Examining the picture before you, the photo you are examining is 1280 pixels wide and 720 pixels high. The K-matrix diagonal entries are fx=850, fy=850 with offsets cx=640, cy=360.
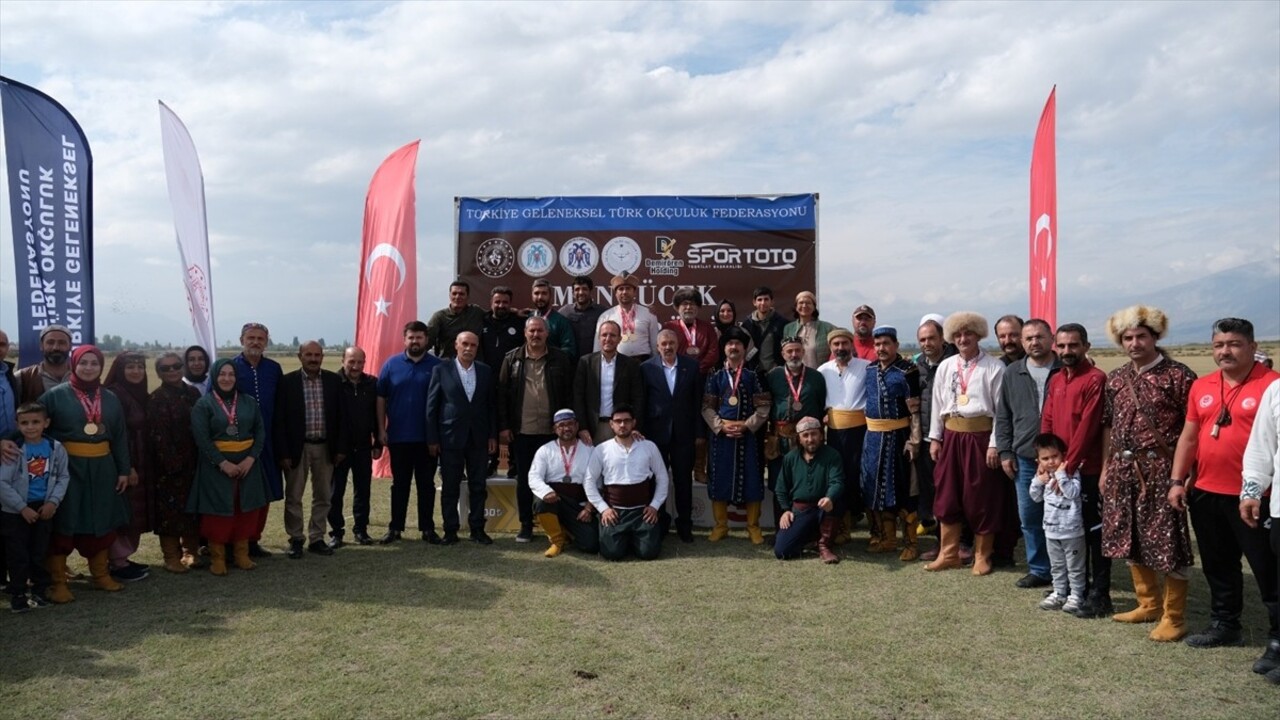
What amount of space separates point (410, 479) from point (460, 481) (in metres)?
0.38

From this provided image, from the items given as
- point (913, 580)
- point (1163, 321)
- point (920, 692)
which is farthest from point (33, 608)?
point (1163, 321)

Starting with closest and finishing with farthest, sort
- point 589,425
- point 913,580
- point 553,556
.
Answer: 1. point 913,580
2. point 553,556
3. point 589,425

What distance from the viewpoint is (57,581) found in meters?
5.07

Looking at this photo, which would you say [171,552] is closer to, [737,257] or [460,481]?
[460,481]

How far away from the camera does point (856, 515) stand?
6.66 meters

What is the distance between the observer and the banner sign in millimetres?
8594

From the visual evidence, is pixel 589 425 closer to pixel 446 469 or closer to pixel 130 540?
pixel 446 469

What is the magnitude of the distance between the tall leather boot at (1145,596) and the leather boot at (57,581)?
19.7 ft

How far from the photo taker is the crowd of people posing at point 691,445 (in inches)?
170

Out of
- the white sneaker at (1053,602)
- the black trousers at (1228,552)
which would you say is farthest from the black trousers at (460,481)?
the black trousers at (1228,552)

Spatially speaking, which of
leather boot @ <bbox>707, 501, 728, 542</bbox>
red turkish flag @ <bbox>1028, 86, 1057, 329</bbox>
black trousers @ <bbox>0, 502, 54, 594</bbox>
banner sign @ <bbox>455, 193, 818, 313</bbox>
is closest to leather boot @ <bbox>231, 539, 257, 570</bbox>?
black trousers @ <bbox>0, 502, 54, 594</bbox>

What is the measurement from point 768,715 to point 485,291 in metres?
6.01

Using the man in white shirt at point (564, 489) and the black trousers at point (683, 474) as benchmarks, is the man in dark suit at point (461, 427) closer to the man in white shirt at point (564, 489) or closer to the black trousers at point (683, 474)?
the man in white shirt at point (564, 489)

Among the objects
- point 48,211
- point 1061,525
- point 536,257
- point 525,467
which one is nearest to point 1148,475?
point 1061,525
